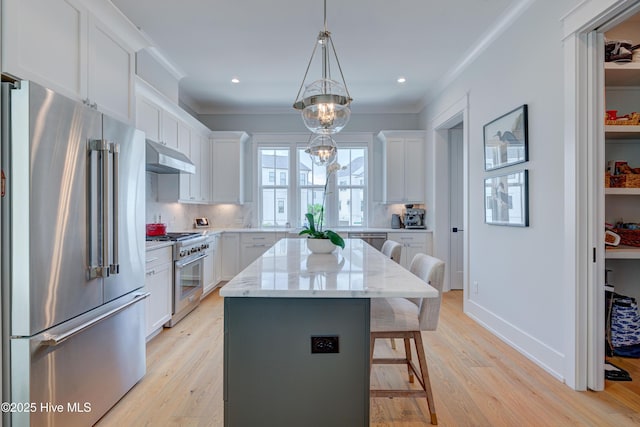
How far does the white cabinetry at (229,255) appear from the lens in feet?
17.1

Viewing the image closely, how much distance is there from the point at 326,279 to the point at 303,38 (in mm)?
2708

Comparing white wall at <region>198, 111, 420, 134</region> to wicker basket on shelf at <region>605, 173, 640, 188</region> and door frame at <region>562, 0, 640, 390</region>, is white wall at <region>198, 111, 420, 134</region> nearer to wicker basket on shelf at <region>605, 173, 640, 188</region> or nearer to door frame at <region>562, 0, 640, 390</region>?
wicker basket on shelf at <region>605, 173, 640, 188</region>

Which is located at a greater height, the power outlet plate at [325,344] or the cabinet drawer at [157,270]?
the cabinet drawer at [157,270]

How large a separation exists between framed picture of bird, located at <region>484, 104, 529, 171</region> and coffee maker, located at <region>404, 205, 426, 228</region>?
6.76 feet

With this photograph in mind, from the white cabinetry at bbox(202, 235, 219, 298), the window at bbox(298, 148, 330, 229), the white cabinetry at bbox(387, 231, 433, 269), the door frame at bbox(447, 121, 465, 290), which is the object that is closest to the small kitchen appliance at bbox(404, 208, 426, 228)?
the white cabinetry at bbox(387, 231, 433, 269)

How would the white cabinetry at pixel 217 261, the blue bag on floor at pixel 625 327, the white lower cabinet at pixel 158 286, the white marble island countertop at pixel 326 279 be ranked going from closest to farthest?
the white marble island countertop at pixel 326 279
the blue bag on floor at pixel 625 327
the white lower cabinet at pixel 158 286
the white cabinetry at pixel 217 261

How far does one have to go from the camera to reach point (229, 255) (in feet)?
17.1

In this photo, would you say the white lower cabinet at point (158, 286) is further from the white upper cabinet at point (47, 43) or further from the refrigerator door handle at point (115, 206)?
the white upper cabinet at point (47, 43)

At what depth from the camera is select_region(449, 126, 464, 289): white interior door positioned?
505cm

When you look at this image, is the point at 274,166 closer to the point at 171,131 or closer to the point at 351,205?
the point at 351,205

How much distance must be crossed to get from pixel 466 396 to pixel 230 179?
434cm

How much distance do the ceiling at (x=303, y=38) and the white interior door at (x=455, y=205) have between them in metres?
0.85

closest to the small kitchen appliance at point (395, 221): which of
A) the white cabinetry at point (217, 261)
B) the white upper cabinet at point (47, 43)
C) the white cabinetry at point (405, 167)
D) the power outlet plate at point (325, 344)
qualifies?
the white cabinetry at point (405, 167)

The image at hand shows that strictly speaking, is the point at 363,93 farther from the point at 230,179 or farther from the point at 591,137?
the point at 591,137
